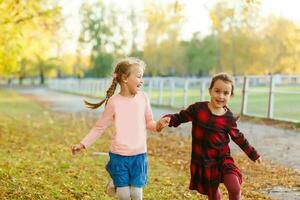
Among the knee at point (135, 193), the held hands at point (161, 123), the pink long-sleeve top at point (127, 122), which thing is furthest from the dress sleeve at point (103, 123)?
the knee at point (135, 193)

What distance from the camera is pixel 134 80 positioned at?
4633 millimetres

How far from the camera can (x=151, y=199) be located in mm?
6172

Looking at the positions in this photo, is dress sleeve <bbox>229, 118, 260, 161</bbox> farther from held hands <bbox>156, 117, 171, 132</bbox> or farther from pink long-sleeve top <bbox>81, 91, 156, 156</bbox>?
pink long-sleeve top <bbox>81, 91, 156, 156</bbox>

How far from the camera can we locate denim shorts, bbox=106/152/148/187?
4.61m

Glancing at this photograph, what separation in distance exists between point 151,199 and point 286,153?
4.84 metres

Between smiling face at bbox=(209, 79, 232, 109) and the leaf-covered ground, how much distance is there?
6.26 ft

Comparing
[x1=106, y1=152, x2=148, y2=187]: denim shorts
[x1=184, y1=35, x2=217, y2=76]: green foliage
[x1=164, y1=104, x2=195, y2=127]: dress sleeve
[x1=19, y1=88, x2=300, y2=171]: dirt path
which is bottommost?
[x1=19, y1=88, x2=300, y2=171]: dirt path

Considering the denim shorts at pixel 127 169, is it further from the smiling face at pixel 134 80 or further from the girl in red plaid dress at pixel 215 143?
the smiling face at pixel 134 80

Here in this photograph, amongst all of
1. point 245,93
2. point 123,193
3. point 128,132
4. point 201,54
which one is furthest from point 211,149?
point 201,54

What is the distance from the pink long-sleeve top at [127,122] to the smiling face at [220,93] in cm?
59

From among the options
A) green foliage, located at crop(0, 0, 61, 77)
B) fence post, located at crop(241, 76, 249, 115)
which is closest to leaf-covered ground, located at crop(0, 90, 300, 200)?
green foliage, located at crop(0, 0, 61, 77)

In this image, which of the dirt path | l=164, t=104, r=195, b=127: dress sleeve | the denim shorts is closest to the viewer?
the denim shorts

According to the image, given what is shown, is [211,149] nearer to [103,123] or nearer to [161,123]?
[161,123]

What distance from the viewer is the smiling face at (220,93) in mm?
4711
